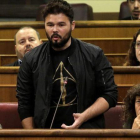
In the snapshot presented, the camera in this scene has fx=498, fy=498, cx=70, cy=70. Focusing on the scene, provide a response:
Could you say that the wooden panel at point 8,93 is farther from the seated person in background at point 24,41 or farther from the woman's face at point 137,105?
the woman's face at point 137,105

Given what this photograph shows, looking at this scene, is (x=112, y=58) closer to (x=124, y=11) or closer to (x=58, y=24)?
(x=124, y=11)

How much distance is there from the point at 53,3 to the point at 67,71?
0.13 meters

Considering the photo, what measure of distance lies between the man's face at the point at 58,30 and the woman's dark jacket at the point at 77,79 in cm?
3

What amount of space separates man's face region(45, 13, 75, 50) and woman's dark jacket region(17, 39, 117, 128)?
3 cm

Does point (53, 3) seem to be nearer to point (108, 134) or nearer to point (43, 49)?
point (43, 49)

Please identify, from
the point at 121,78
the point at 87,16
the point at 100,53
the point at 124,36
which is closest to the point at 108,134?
the point at 100,53

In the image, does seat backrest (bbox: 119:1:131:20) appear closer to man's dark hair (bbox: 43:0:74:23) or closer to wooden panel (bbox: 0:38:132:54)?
wooden panel (bbox: 0:38:132:54)

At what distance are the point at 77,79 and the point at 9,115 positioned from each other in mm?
262

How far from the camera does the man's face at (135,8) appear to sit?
5.46 feet

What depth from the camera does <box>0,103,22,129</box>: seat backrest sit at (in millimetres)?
1124

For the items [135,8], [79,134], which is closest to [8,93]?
[79,134]

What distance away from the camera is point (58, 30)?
95 cm

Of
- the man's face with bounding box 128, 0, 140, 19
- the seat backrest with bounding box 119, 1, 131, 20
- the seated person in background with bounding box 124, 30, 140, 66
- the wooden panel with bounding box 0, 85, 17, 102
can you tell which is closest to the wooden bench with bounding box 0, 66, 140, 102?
the wooden panel with bounding box 0, 85, 17, 102

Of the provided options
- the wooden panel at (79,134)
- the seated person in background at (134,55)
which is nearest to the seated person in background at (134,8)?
the seated person in background at (134,55)
